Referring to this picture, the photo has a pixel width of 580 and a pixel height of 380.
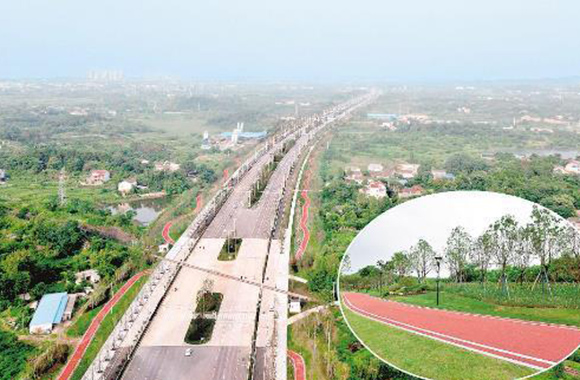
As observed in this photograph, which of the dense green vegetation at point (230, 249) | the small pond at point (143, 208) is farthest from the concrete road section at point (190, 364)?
the small pond at point (143, 208)

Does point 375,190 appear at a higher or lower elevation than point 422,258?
lower

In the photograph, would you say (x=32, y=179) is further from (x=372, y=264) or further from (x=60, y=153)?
(x=372, y=264)

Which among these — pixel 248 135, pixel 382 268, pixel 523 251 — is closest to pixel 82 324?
pixel 382 268

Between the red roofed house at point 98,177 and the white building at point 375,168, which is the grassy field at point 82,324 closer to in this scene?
the red roofed house at point 98,177

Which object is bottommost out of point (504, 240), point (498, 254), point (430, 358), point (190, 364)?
point (190, 364)

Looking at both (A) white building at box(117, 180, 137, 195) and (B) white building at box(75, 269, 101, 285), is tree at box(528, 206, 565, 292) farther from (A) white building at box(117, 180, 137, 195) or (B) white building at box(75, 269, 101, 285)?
(A) white building at box(117, 180, 137, 195)

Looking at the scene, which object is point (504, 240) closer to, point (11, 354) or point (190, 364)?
point (190, 364)

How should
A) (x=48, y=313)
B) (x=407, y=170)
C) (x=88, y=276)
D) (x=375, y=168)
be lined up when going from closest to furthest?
(x=48, y=313) → (x=88, y=276) → (x=407, y=170) → (x=375, y=168)

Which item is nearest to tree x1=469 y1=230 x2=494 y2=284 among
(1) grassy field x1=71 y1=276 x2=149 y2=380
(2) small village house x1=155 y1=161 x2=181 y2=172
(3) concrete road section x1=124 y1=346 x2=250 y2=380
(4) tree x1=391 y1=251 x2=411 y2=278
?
(4) tree x1=391 y1=251 x2=411 y2=278
